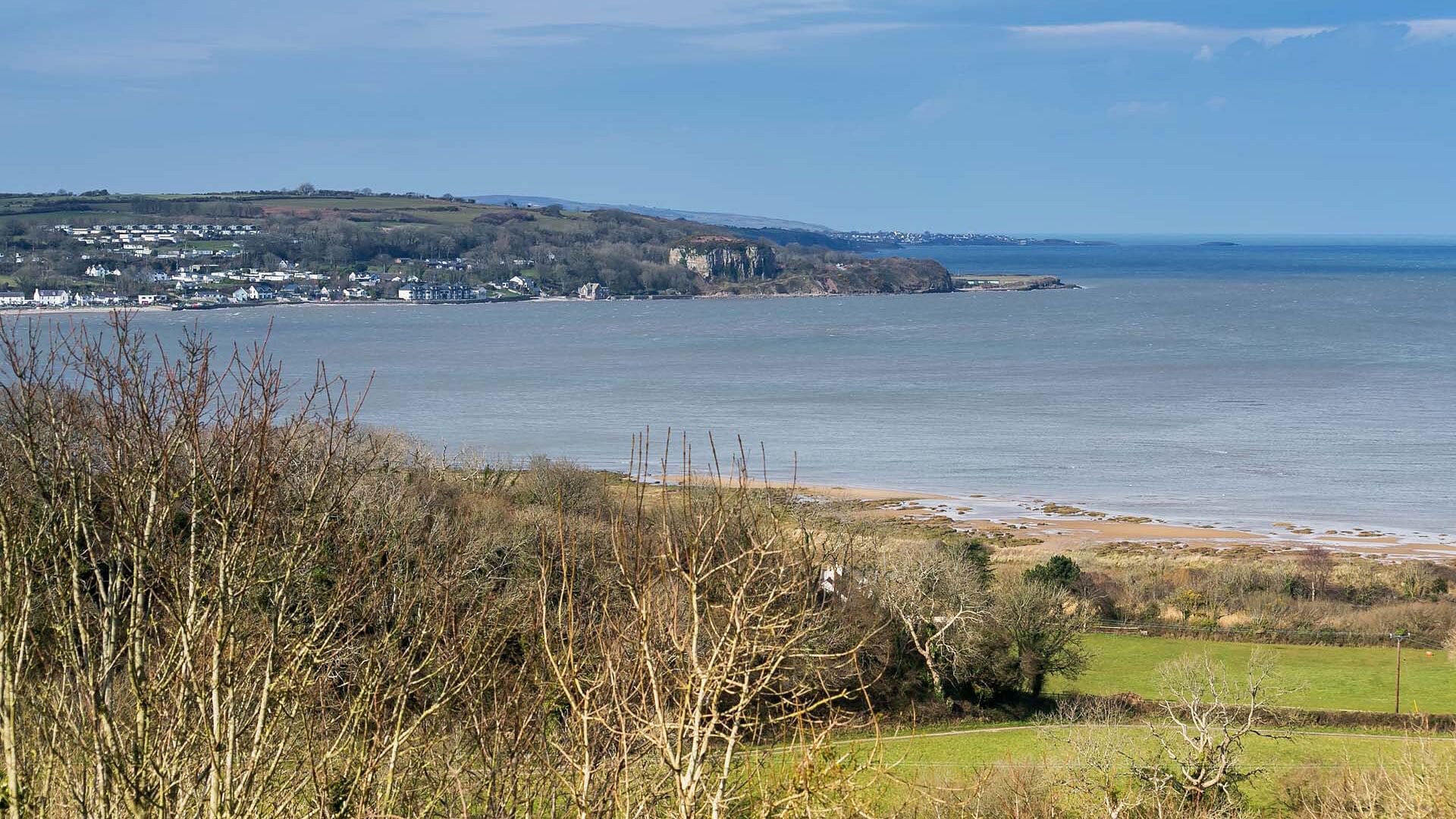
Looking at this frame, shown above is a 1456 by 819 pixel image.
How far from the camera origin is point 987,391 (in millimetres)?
55531

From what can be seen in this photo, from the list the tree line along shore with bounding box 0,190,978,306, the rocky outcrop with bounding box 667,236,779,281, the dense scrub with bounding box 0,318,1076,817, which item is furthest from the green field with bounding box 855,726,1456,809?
the rocky outcrop with bounding box 667,236,779,281

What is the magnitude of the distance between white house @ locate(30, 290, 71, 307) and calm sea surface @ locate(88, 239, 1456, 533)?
6.66 metres

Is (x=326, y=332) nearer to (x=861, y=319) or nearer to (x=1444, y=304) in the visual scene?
(x=861, y=319)

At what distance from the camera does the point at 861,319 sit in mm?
96562

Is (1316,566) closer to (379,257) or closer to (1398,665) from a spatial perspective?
(1398,665)

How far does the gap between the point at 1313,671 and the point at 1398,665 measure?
151 centimetres

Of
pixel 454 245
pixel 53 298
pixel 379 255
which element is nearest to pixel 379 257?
pixel 379 255

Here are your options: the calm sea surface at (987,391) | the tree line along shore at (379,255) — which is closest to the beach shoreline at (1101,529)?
the calm sea surface at (987,391)

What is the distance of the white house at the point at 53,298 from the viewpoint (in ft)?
272

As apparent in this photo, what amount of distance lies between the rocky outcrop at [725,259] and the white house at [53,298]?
2413 inches

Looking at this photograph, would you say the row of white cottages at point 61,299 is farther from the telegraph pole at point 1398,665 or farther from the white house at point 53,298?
the telegraph pole at point 1398,665

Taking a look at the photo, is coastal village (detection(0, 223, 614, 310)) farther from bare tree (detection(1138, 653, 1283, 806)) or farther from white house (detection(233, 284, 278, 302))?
bare tree (detection(1138, 653, 1283, 806))

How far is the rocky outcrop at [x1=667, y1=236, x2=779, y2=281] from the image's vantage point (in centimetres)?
13225

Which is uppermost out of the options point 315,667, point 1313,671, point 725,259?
point 725,259
